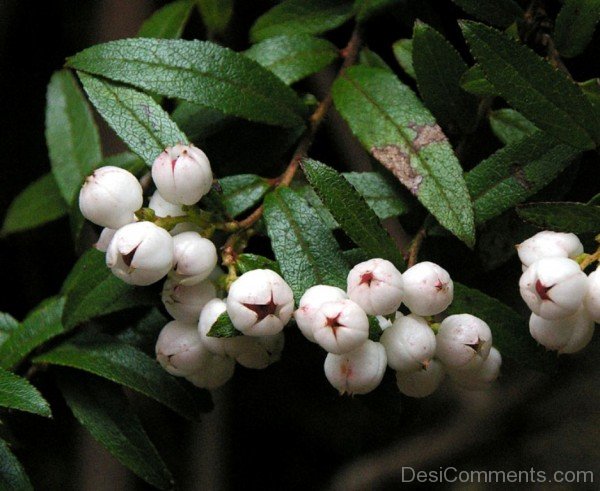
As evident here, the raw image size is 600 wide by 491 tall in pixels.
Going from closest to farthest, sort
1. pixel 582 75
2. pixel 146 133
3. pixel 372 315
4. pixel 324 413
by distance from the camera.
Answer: pixel 372 315 < pixel 146 133 < pixel 582 75 < pixel 324 413

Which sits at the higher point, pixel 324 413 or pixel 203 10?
pixel 203 10

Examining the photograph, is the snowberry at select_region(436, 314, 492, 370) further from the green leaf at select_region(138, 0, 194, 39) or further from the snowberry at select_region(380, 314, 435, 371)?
the green leaf at select_region(138, 0, 194, 39)

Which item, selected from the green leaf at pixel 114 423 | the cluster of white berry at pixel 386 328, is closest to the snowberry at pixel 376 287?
the cluster of white berry at pixel 386 328

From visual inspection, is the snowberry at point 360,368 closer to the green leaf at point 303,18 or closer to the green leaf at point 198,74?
the green leaf at point 198,74

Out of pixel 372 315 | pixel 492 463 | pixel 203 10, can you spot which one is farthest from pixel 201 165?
pixel 492 463

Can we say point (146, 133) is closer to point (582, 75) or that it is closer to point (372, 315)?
point (372, 315)

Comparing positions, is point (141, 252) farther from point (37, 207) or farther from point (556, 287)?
point (37, 207)

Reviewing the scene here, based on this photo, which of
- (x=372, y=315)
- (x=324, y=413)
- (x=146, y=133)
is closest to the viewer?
(x=372, y=315)
